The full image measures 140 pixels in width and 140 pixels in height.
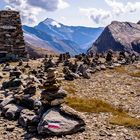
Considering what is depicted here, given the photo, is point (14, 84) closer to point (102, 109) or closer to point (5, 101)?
point (5, 101)

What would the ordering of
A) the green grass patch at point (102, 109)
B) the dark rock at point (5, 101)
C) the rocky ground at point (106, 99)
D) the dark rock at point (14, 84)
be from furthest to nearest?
the dark rock at point (14, 84), the dark rock at point (5, 101), the green grass patch at point (102, 109), the rocky ground at point (106, 99)

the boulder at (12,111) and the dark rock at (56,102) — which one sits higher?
the dark rock at (56,102)

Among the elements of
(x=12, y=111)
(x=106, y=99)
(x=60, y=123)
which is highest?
(x=60, y=123)

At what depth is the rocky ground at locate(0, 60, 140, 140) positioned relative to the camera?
29672 mm

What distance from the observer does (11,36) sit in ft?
288

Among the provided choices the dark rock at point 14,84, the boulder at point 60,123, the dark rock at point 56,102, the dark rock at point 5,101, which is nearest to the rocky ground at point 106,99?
the boulder at point 60,123

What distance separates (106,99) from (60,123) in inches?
585

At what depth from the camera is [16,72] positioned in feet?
190

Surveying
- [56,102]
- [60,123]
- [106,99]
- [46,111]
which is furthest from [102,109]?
[60,123]

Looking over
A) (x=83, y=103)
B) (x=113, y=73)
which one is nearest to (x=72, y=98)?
(x=83, y=103)

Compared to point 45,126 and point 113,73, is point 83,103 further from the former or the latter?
point 113,73

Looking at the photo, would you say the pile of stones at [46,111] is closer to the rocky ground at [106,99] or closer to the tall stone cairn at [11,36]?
the rocky ground at [106,99]

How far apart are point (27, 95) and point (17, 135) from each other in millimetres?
8957

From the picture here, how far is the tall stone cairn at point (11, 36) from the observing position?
87.0 m
